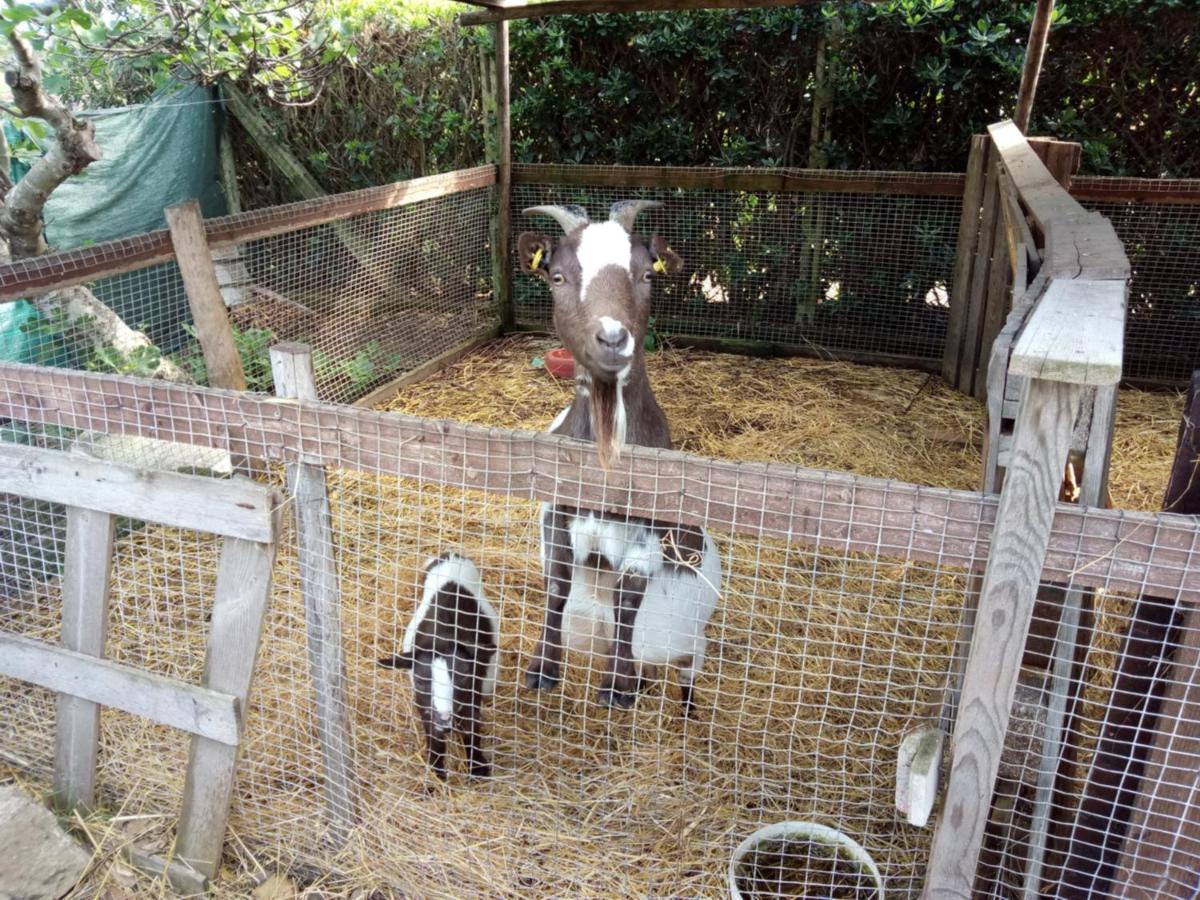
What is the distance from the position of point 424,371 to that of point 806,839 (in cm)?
498

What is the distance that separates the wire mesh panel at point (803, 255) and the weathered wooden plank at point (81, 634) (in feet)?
17.7

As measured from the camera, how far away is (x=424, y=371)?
6.85 metres

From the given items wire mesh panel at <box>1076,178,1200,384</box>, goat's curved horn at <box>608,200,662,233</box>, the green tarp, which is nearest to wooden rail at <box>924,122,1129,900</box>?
goat's curved horn at <box>608,200,662,233</box>

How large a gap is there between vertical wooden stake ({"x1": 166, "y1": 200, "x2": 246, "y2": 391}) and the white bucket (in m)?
3.27

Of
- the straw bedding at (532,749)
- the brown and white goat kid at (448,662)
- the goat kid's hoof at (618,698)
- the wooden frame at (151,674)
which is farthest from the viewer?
the goat kid's hoof at (618,698)

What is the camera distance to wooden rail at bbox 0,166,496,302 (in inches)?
142

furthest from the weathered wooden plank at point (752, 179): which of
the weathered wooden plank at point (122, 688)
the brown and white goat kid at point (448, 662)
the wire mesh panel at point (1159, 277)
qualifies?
the weathered wooden plank at point (122, 688)

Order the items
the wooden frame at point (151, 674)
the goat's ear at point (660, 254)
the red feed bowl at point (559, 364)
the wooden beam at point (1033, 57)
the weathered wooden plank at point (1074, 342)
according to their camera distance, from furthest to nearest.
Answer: the red feed bowl at point (559, 364), the wooden beam at point (1033, 57), the goat's ear at point (660, 254), the wooden frame at point (151, 674), the weathered wooden plank at point (1074, 342)

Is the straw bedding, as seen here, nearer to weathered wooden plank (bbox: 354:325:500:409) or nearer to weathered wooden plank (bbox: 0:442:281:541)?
weathered wooden plank (bbox: 0:442:281:541)

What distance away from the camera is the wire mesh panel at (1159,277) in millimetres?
6141

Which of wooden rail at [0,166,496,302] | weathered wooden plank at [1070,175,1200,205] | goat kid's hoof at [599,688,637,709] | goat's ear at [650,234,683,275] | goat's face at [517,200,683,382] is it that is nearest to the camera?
goat's face at [517,200,683,382]

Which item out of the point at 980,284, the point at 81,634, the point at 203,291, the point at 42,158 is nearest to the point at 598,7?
the point at 980,284

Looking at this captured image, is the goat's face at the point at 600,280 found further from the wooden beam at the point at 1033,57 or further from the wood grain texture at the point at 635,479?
the wooden beam at the point at 1033,57

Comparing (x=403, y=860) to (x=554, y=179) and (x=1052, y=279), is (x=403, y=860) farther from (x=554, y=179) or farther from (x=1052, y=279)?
(x=554, y=179)
